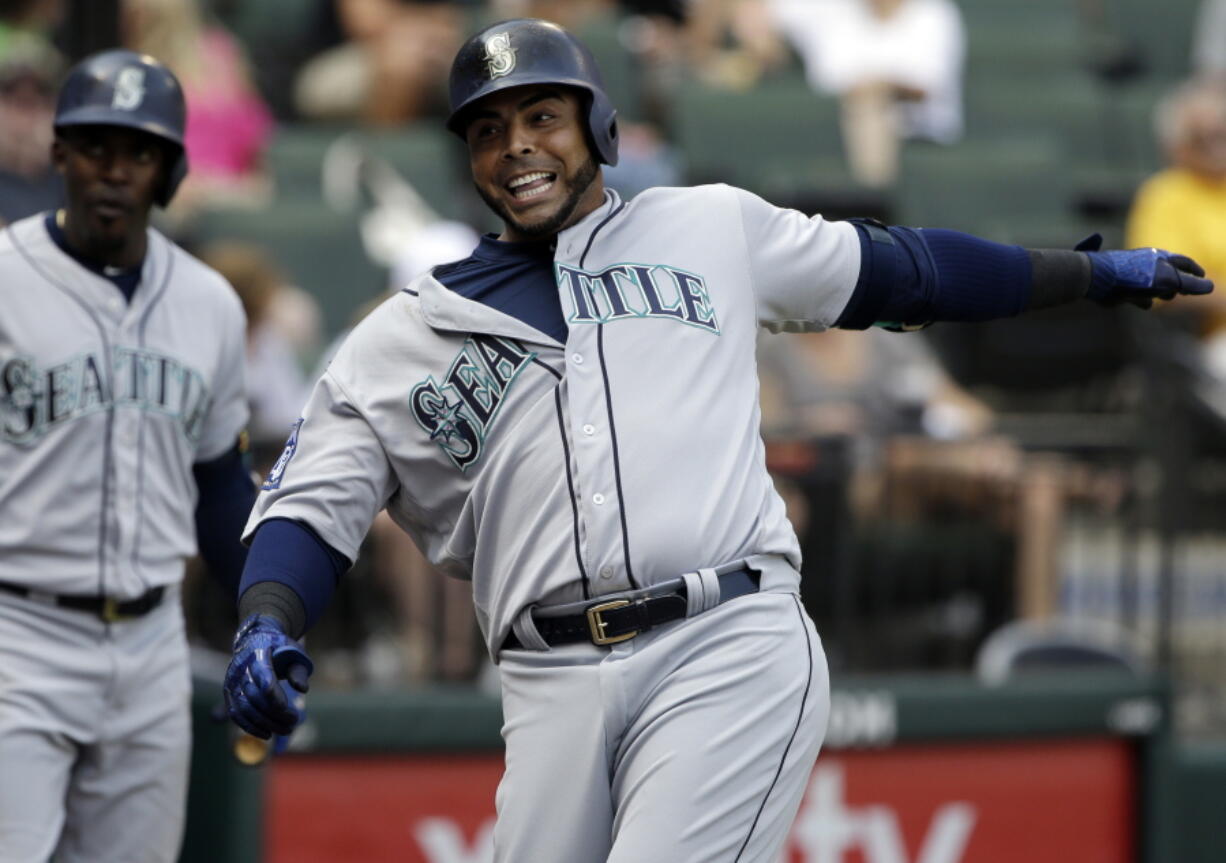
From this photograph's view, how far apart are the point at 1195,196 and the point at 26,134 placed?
4918 millimetres

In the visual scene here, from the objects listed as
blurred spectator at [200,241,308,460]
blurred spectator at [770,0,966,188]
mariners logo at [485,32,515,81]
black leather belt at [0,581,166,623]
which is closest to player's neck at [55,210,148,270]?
black leather belt at [0,581,166,623]

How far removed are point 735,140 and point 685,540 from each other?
20.8 ft

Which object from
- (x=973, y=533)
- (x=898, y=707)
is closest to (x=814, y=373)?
(x=973, y=533)

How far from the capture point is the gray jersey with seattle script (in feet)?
15.0

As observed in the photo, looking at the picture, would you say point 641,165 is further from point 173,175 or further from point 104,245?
point 104,245

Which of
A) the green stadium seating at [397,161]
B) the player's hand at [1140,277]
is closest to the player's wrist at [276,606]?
the player's hand at [1140,277]

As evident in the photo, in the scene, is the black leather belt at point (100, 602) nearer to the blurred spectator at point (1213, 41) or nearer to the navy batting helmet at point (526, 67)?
the navy batting helmet at point (526, 67)

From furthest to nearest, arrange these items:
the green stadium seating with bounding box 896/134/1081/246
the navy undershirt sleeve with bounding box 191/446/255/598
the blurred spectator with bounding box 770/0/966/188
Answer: the blurred spectator with bounding box 770/0/966/188, the green stadium seating with bounding box 896/134/1081/246, the navy undershirt sleeve with bounding box 191/446/255/598

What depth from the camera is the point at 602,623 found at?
365 cm

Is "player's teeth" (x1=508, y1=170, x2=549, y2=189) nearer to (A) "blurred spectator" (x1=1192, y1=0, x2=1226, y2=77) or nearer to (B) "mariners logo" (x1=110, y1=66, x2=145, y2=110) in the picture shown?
(B) "mariners logo" (x1=110, y1=66, x2=145, y2=110)

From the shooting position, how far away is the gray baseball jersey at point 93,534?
455 centimetres

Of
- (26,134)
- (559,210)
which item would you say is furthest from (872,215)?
(559,210)

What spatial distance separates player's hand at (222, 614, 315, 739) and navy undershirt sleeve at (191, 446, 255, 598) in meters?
1.49

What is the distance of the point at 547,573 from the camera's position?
146 inches
